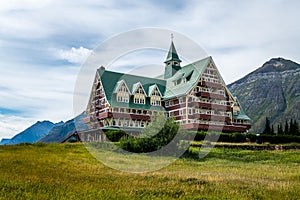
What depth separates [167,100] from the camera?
246 feet

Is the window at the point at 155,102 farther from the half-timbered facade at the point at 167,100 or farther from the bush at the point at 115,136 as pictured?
the bush at the point at 115,136

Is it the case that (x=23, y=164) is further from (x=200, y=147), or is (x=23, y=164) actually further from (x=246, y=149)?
(x=246, y=149)

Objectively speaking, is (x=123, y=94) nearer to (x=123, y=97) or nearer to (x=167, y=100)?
(x=123, y=97)

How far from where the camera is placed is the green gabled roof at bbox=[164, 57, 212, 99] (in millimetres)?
71744

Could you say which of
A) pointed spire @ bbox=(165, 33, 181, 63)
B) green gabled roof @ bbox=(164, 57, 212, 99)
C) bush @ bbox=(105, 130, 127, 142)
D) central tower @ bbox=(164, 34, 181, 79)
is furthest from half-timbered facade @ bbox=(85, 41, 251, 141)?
bush @ bbox=(105, 130, 127, 142)

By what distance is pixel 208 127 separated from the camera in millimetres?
71125

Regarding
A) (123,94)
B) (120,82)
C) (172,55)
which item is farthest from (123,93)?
(172,55)

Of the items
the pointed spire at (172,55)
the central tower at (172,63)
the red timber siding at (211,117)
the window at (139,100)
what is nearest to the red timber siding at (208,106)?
the red timber siding at (211,117)

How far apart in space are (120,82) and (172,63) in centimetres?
2087

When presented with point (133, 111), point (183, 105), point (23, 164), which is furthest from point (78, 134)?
point (23, 164)

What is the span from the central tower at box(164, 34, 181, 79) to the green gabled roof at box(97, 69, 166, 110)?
5491mm

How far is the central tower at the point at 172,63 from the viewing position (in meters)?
84.6

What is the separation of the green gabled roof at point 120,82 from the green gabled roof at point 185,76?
219cm

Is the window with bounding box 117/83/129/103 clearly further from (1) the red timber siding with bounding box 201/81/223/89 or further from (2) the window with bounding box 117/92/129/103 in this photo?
(1) the red timber siding with bounding box 201/81/223/89
